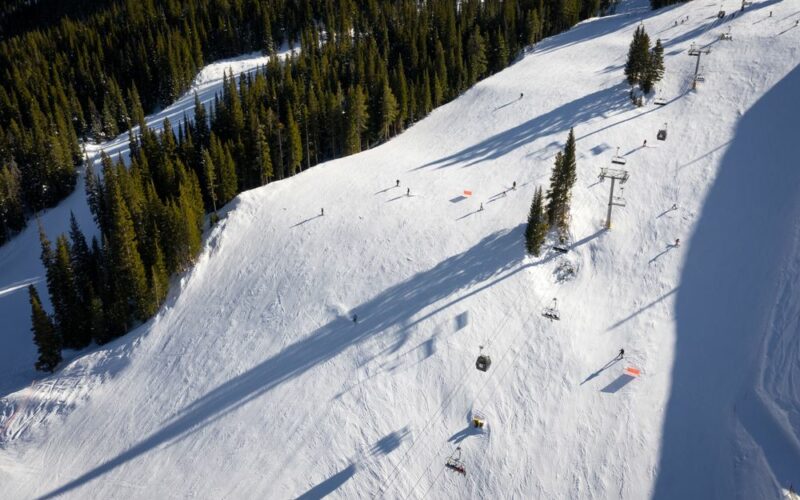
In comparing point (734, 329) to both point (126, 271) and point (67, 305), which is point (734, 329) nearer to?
point (126, 271)

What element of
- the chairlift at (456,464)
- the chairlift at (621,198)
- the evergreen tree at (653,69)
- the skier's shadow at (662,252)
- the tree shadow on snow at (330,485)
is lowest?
the tree shadow on snow at (330,485)

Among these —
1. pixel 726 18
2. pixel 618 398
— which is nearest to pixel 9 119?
pixel 618 398

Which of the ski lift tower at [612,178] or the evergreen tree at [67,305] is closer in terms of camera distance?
the ski lift tower at [612,178]

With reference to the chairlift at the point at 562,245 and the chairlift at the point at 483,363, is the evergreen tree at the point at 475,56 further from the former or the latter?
the chairlift at the point at 483,363

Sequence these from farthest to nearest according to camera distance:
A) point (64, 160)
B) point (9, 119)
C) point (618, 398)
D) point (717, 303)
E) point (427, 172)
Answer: point (9, 119) < point (64, 160) < point (427, 172) < point (717, 303) < point (618, 398)

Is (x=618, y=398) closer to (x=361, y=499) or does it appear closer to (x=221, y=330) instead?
(x=361, y=499)

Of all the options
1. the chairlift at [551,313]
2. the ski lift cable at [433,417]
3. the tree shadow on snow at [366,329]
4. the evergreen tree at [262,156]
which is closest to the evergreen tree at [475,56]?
the evergreen tree at [262,156]
